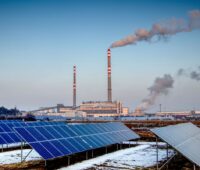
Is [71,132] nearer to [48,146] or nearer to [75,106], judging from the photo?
[48,146]

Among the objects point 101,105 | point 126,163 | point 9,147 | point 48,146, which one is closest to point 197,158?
point 126,163

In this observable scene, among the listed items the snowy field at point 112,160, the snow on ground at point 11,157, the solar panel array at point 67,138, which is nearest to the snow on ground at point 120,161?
the snowy field at point 112,160

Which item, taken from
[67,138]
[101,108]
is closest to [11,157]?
[67,138]

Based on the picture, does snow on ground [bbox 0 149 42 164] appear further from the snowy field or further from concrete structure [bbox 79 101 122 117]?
concrete structure [bbox 79 101 122 117]

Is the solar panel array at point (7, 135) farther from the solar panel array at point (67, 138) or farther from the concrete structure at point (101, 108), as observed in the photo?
the concrete structure at point (101, 108)

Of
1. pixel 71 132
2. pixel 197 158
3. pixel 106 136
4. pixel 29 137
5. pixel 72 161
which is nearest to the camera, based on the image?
pixel 197 158

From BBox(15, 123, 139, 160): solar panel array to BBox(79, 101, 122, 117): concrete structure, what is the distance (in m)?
149

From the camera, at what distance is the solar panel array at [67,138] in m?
18.9

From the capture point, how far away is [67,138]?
74.2 ft

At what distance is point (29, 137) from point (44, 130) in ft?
8.70

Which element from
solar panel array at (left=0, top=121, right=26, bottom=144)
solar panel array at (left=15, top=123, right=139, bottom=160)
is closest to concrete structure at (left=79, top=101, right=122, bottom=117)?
solar panel array at (left=0, top=121, right=26, bottom=144)

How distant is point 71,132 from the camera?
24.4 m

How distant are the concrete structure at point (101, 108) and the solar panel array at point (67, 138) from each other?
149m

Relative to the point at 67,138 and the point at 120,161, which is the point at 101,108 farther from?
the point at 120,161
